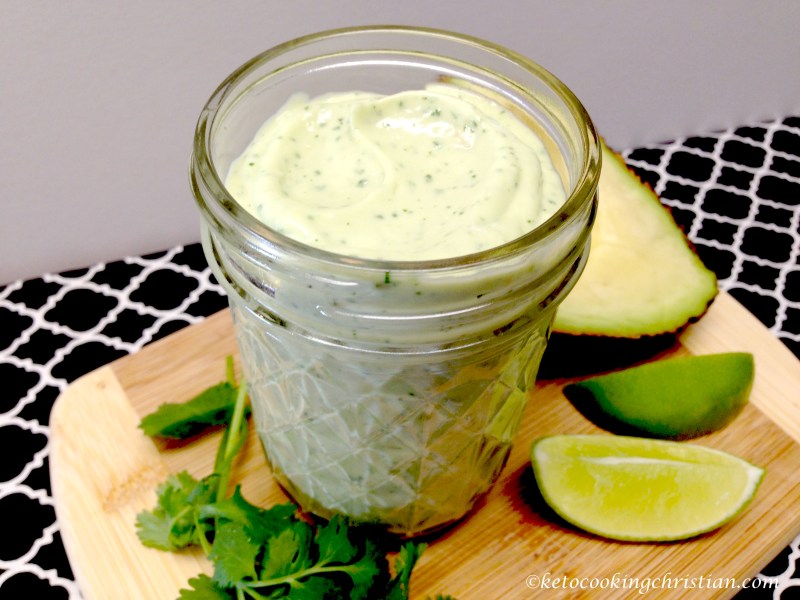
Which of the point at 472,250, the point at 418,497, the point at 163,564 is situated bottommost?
the point at 163,564

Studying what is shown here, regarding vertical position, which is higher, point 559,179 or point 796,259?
point 559,179

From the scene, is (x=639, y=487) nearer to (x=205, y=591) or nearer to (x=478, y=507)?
(x=478, y=507)

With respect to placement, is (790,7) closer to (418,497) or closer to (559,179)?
(559,179)

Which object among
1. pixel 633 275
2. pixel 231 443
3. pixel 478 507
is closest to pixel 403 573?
pixel 478 507

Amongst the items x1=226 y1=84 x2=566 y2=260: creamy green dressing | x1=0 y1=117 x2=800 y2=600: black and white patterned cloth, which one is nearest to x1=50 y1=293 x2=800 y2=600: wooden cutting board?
x1=0 y1=117 x2=800 y2=600: black and white patterned cloth

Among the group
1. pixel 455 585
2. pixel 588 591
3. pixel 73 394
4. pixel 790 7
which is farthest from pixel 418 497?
pixel 790 7

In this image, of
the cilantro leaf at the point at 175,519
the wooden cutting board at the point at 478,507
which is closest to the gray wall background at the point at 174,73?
the wooden cutting board at the point at 478,507

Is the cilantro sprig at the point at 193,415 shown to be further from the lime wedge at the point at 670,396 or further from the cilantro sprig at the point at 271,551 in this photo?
the lime wedge at the point at 670,396
